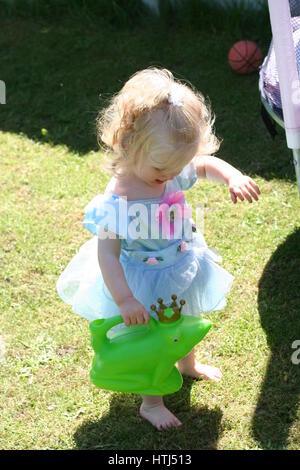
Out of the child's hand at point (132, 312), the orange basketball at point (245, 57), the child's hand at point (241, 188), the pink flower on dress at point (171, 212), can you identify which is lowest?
the orange basketball at point (245, 57)

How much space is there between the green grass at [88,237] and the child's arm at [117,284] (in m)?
0.46

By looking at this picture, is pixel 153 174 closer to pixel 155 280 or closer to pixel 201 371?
pixel 155 280


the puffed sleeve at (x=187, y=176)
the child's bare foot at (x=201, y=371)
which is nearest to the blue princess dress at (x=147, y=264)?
the puffed sleeve at (x=187, y=176)

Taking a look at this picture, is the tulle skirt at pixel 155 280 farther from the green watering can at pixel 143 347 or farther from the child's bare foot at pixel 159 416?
the child's bare foot at pixel 159 416

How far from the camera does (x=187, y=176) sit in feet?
7.68

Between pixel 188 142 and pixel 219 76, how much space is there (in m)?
2.42

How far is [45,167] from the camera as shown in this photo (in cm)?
382

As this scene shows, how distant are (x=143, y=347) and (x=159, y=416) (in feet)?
1.02

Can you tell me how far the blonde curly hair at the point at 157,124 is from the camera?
2.00 metres

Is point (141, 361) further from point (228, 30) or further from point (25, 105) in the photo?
point (228, 30)
